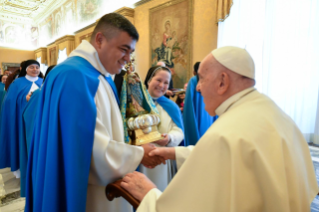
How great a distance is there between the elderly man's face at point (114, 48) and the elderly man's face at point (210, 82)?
2.16 feet

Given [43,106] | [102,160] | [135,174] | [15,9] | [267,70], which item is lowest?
[135,174]

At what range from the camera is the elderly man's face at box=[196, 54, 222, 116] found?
45.3 inches

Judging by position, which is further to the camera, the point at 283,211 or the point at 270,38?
the point at 270,38

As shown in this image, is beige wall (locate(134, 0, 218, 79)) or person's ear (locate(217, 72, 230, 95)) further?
beige wall (locate(134, 0, 218, 79))

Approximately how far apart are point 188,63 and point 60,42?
32.1 feet

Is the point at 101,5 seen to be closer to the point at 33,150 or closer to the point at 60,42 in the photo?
the point at 60,42

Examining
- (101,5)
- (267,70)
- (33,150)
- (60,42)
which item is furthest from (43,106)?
(60,42)

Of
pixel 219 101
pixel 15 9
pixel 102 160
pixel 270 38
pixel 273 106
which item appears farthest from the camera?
pixel 15 9

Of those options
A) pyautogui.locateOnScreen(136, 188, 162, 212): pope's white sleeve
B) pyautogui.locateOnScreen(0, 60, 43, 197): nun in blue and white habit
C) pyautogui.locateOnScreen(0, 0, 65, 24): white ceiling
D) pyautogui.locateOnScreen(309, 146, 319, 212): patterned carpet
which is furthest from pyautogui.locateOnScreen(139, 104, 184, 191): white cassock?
pyautogui.locateOnScreen(0, 0, 65, 24): white ceiling

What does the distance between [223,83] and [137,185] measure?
0.82m

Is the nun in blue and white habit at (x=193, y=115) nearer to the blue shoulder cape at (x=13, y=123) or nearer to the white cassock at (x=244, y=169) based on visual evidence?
the white cassock at (x=244, y=169)

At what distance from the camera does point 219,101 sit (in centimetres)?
118

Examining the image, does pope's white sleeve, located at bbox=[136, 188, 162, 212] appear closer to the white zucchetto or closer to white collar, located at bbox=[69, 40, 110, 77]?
the white zucchetto

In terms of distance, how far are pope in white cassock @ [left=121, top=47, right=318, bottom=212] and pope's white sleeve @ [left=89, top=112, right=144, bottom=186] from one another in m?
0.30
